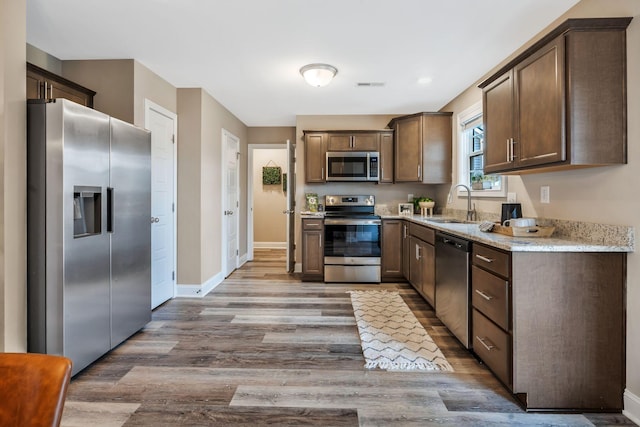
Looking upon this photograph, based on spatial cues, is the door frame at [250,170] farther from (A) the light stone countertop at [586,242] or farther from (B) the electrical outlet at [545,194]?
(A) the light stone countertop at [586,242]

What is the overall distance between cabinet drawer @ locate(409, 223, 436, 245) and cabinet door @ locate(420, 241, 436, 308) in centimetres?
6

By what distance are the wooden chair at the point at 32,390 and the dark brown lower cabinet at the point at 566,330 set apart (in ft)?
6.42

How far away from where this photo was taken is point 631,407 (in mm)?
1663

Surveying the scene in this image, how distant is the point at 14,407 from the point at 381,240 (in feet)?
13.0

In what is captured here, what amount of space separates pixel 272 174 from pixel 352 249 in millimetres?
3653

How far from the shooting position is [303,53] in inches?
111

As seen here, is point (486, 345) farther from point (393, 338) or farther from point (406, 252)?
point (406, 252)

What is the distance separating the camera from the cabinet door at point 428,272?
10.2 ft

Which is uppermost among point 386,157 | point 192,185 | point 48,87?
point 48,87

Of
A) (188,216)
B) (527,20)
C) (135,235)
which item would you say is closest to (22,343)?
(135,235)

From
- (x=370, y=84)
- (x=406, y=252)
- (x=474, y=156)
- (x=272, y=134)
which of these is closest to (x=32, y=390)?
(x=370, y=84)

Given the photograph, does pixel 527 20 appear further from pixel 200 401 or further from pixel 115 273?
pixel 115 273

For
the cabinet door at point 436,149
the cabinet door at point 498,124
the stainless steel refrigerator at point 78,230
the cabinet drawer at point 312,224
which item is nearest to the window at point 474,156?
the cabinet door at point 436,149

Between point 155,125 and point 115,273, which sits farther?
point 155,125
